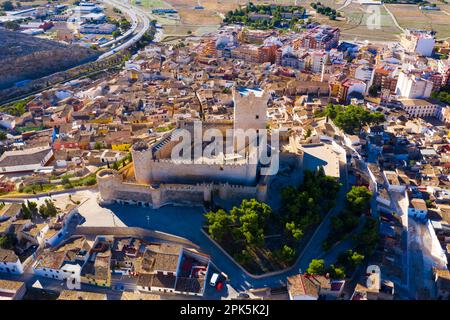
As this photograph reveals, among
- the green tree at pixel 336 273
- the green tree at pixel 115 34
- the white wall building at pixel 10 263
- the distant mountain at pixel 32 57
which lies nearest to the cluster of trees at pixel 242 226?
the green tree at pixel 336 273

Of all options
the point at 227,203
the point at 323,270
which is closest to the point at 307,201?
the point at 323,270

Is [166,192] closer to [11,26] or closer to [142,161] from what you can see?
[142,161]

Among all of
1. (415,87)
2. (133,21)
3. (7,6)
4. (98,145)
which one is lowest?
(98,145)

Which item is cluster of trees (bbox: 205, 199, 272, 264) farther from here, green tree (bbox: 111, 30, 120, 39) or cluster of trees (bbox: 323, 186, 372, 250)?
green tree (bbox: 111, 30, 120, 39)

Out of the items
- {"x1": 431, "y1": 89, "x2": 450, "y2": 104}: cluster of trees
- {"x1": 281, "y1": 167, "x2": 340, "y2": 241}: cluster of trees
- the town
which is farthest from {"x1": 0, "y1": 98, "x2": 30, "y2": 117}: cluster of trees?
{"x1": 431, "y1": 89, "x2": 450, "y2": 104}: cluster of trees

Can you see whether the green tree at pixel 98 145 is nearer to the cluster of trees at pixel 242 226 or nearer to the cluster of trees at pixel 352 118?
the cluster of trees at pixel 242 226

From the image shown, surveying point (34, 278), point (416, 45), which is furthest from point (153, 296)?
point (416, 45)
